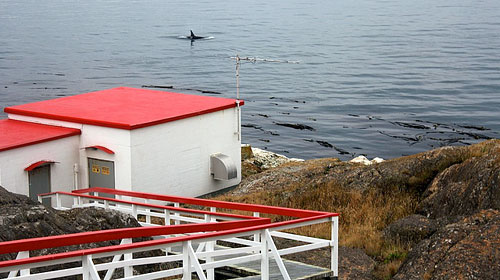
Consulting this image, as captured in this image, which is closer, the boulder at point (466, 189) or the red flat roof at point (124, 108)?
the boulder at point (466, 189)

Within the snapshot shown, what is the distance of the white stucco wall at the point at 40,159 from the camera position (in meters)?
19.8

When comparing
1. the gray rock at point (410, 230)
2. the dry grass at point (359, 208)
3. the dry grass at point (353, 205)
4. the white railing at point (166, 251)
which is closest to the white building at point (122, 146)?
the dry grass at point (359, 208)

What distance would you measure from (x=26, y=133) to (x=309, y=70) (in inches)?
2855

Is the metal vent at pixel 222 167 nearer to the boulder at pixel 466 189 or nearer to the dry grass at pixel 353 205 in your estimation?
the dry grass at pixel 353 205

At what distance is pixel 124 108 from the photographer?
2345 cm

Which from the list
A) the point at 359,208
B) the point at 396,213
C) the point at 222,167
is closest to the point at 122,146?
the point at 222,167

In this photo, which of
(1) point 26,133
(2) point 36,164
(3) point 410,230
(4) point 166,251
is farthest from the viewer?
(1) point 26,133

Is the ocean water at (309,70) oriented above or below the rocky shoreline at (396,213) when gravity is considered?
below

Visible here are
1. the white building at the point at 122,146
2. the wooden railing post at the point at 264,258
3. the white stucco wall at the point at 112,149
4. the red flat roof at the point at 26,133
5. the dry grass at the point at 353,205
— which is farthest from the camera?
the white stucco wall at the point at 112,149

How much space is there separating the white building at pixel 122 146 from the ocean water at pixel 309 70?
82.0 ft

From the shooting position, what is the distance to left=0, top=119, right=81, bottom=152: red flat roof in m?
20.2

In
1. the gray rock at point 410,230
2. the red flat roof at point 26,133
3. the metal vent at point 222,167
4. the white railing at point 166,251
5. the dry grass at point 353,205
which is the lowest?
the metal vent at point 222,167

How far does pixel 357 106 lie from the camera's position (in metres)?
67.6

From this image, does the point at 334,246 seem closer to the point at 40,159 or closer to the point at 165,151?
the point at 165,151
